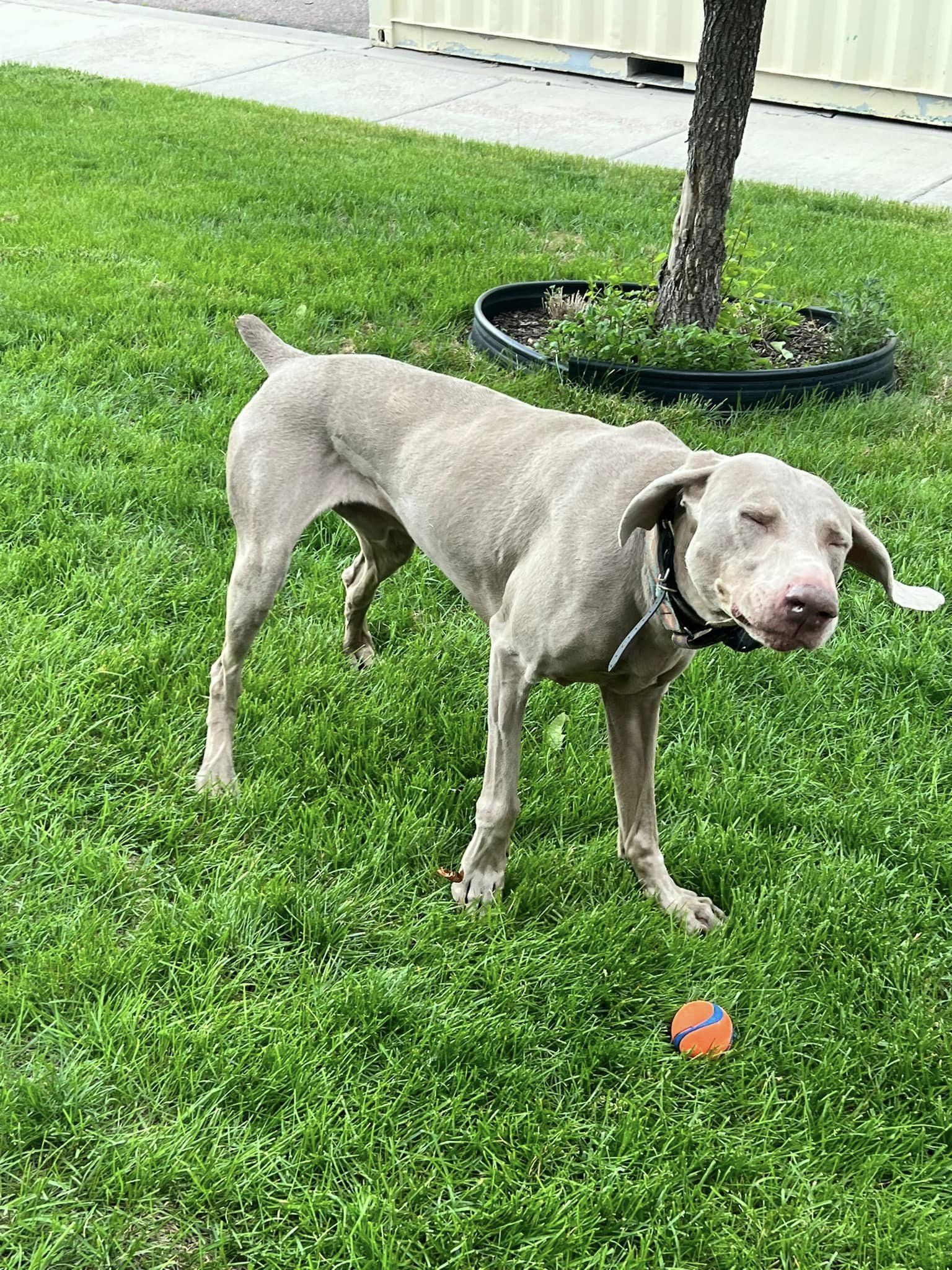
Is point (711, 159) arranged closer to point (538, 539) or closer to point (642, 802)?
point (538, 539)

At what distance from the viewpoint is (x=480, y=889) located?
2609mm

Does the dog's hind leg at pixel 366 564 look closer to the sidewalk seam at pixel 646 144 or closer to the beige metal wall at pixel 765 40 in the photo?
the sidewalk seam at pixel 646 144

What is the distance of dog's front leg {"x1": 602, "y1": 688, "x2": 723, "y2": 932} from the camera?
2586 mm

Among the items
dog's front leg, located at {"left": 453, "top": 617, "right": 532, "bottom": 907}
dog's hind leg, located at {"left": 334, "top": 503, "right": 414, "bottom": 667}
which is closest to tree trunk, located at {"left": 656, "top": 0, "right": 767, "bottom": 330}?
dog's hind leg, located at {"left": 334, "top": 503, "right": 414, "bottom": 667}

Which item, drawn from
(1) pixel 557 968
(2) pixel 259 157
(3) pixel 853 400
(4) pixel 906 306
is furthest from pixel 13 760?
(2) pixel 259 157

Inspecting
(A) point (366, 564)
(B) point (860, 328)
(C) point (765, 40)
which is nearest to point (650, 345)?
(B) point (860, 328)

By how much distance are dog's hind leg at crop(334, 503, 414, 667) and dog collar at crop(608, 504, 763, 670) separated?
1.05 meters

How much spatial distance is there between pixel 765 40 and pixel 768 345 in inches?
264

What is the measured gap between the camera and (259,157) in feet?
24.3

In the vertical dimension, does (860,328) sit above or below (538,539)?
below

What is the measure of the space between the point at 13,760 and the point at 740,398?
120 inches

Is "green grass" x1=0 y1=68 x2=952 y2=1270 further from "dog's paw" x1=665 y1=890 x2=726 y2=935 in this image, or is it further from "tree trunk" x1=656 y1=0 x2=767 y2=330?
"tree trunk" x1=656 y1=0 x2=767 y2=330

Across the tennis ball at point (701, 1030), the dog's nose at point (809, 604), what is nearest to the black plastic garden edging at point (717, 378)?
the tennis ball at point (701, 1030)

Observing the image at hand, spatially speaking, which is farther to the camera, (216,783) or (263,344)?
(263,344)
